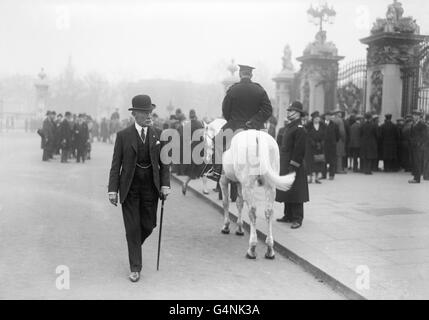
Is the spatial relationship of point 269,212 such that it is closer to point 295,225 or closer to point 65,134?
point 295,225

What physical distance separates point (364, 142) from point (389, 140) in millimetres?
864

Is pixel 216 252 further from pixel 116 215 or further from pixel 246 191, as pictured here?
pixel 116 215

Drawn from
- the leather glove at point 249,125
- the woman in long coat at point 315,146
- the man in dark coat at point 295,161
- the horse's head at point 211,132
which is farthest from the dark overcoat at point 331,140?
the leather glove at point 249,125

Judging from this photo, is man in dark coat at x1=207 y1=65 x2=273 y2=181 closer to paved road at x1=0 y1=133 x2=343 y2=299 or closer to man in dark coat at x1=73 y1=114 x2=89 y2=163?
paved road at x1=0 y1=133 x2=343 y2=299

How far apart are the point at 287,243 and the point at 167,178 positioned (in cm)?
209

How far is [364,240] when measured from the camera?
7570 mm

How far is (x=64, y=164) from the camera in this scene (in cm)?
2056

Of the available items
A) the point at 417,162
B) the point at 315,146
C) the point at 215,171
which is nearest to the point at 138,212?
the point at 215,171

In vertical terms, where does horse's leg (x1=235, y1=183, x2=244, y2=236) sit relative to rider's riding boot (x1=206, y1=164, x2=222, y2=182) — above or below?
below

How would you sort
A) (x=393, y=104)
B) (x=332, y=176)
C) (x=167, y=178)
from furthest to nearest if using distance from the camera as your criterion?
(x=393, y=104) → (x=332, y=176) → (x=167, y=178)

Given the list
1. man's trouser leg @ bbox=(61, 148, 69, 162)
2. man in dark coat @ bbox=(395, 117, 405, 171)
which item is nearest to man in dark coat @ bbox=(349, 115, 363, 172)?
man in dark coat @ bbox=(395, 117, 405, 171)

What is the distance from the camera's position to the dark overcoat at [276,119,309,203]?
843 cm

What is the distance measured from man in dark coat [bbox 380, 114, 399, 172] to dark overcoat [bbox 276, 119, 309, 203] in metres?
10.1
